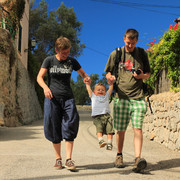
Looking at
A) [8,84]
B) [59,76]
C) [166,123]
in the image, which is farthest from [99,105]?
[8,84]

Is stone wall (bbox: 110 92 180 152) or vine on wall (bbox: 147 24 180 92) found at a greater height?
vine on wall (bbox: 147 24 180 92)

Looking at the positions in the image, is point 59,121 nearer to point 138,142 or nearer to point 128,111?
point 128,111

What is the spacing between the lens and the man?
3.77m

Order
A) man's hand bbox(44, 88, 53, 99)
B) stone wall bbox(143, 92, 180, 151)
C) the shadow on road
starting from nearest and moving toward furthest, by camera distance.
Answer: man's hand bbox(44, 88, 53, 99), stone wall bbox(143, 92, 180, 151), the shadow on road

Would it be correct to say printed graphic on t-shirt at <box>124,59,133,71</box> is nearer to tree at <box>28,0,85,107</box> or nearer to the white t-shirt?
the white t-shirt

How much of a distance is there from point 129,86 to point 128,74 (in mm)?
186

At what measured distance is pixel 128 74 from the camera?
3.89 meters

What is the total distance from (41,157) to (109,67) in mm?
2010

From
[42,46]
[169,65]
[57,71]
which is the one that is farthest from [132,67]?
[42,46]

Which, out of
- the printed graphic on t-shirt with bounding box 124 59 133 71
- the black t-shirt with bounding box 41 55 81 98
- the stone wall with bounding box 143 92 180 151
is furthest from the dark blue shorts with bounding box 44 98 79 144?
the stone wall with bounding box 143 92 180 151

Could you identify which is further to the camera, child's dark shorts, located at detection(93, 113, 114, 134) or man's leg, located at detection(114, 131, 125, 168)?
child's dark shorts, located at detection(93, 113, 114, 134)

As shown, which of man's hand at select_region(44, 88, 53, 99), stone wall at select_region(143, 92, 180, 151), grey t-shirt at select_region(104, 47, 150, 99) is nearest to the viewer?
man's hand at select_region(44, 88, 53, 99)

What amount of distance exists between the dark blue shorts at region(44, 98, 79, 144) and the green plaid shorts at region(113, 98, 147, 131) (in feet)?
2.17

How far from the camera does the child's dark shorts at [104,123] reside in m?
4.45
